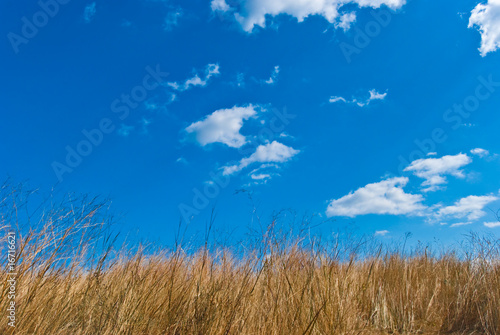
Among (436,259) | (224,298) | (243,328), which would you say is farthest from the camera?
(436,259)

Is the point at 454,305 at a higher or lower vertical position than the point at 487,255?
lower

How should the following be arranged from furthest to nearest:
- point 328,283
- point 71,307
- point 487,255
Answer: point 487,255
point 328,283
point 71,307

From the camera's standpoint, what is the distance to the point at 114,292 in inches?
137

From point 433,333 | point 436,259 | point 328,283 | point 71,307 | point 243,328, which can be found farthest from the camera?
point 436,259

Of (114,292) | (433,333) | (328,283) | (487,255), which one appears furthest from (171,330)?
(487,255)

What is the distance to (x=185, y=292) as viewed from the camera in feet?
10.7

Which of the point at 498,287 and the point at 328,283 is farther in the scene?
the point at 498,287

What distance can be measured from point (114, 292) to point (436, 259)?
599cm

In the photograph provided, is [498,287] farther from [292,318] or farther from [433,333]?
[292,318]

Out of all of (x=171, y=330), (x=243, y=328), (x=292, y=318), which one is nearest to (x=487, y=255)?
(x=292, y=318)

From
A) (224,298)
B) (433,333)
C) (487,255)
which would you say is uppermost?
(487,255)

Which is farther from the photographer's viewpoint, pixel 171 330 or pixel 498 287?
pixel 498 287

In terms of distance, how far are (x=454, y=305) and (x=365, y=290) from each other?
1.21 meters

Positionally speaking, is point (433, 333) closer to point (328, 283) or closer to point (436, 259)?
point (328, 283)
